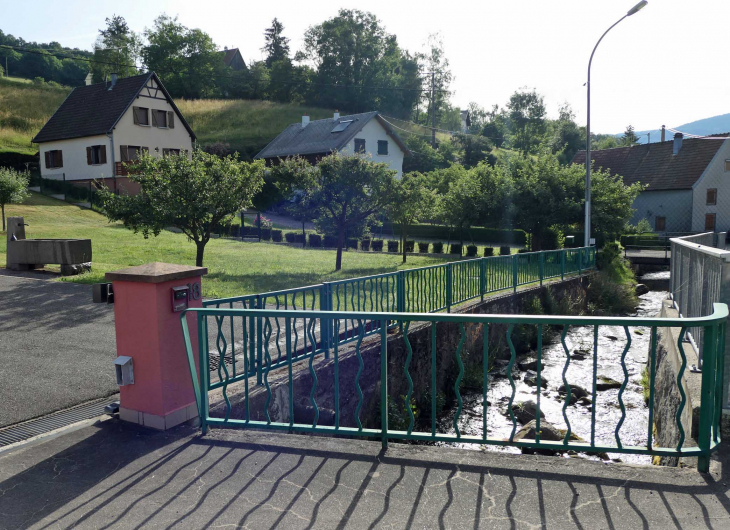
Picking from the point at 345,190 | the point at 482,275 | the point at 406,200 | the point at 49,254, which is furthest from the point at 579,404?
the point at 49,254

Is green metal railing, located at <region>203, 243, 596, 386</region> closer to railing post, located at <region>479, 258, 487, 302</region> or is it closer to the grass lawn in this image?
railing post, located at <region>479, 258, 487, 302</region>

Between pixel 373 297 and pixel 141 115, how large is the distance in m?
35.3

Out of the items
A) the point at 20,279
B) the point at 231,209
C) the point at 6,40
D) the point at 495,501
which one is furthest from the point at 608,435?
the point at 6,40

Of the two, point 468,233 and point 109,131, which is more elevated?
point 109,131

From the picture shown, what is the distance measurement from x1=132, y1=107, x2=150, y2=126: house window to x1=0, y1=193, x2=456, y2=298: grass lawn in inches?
419

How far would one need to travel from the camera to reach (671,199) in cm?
4409

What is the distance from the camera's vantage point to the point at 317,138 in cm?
4731

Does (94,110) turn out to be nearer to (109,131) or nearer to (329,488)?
(109,131)

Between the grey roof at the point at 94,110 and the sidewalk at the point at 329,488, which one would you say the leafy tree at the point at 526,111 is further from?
the sidewalk at the point at 329,488

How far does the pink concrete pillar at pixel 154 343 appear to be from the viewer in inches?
187

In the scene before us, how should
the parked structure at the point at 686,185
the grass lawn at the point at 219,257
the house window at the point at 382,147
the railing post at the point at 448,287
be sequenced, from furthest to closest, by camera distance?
the house window at the point at 382,147
the parked structure at the point at 686,185
the grass lawn at the point at 219,257
the railing post at the point at 448,287

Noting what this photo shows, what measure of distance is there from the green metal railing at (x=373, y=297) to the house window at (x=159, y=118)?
33.1m

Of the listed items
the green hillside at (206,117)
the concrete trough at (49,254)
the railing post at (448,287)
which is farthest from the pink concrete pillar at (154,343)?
the green hillside at (206,117)

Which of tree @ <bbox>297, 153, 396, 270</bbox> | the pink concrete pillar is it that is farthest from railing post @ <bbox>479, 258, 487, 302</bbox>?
the pink concrete pillar
